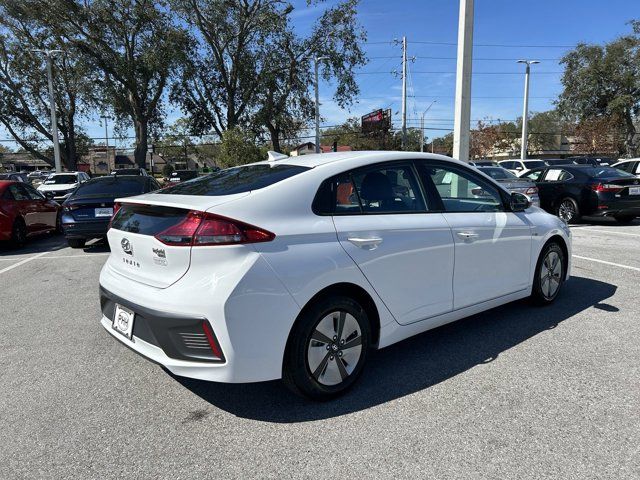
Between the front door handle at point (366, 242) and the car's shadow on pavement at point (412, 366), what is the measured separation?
3.20ft

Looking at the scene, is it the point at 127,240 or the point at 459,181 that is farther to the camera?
the point at 459,181

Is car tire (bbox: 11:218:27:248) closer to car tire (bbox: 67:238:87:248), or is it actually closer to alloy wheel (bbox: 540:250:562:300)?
car tire (bbox: 67:238:87:248)

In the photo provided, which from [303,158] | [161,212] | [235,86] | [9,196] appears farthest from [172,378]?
[235,86]

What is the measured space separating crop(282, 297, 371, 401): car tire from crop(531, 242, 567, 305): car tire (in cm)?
236

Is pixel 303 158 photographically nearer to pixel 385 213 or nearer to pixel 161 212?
pixel 385 213

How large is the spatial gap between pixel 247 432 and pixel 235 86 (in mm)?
30785

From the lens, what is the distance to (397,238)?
334 centimetres

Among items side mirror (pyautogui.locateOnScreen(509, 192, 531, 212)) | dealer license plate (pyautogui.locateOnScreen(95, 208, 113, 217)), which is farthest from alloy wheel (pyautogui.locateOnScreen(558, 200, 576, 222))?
dealer license plate (pyautogui.locateOnScreen(95, 208, 113, 217))

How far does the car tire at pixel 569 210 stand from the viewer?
11.9m

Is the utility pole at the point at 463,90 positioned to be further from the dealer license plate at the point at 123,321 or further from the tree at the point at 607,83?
the tree at the point at 607,83

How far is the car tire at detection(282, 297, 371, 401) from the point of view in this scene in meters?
2.90

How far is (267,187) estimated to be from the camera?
3.06 metres

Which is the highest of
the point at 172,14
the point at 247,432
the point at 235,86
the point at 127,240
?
the point at 172,14

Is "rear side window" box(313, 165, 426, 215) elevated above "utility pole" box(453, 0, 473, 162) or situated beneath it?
situated beneath
